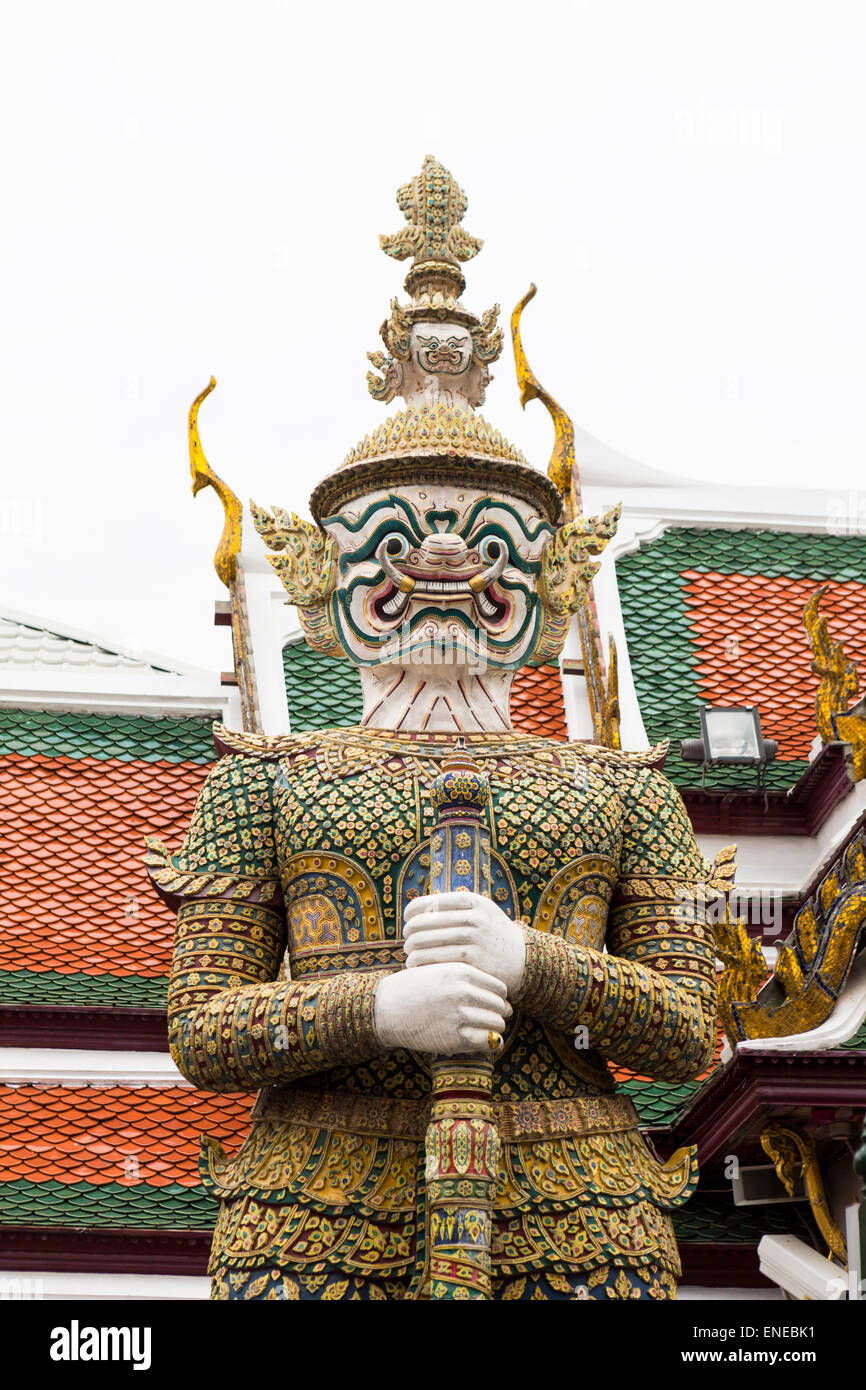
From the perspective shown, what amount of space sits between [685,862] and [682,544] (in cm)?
561

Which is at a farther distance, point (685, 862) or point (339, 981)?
point (685, 862)

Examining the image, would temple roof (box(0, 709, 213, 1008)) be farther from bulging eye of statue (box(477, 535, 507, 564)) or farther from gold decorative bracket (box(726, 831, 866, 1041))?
bulging eye of statue (box(477, 535, 507, 564))

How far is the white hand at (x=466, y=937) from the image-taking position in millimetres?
5770

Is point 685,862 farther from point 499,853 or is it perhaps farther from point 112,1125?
point 112,1125

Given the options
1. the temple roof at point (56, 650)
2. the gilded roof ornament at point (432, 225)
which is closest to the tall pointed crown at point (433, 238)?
the gilded roof ornament at point (432, 225)

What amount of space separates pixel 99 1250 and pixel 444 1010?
3003 millimetres

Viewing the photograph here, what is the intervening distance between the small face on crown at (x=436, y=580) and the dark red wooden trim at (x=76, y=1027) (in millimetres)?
2970

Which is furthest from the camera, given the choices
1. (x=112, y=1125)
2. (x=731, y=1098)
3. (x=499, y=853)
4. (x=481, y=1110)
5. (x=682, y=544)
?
(x=682, y=544)

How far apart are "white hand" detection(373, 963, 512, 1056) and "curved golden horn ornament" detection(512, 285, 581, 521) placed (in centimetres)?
228

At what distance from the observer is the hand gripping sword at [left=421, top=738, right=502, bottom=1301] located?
5.57 m

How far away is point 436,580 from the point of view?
6.59 metres

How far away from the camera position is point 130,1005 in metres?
9.22

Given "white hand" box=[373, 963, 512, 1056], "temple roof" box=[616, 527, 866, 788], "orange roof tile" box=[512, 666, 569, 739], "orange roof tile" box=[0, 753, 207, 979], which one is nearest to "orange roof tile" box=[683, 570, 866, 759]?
"temple roof" box=[616, 527, 866, 788]
